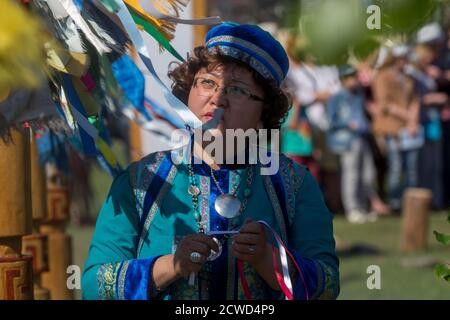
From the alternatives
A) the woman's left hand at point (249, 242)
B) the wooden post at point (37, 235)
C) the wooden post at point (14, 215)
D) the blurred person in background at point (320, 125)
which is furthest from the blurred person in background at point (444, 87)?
the woman's left hand at point (249, 242)

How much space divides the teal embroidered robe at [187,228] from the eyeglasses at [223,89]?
0.21 metres

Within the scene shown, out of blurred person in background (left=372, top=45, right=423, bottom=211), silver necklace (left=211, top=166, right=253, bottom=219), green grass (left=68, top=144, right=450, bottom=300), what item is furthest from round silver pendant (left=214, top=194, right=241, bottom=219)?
blurred person in background (left=372, top=45, right=423, bottom=211)

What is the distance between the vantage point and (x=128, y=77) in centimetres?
343

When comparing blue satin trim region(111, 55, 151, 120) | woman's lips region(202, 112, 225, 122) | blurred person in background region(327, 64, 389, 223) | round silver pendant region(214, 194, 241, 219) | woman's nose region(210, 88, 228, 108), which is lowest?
round silver pendant region(214, 194, 241, 219)

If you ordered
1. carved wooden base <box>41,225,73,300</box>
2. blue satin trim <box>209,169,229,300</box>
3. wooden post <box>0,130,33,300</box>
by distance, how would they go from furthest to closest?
carved wooden base <box>41,225,73,300</box> < wooden post <box>0,130,33,300</box> < blue satin trim <box>209,169,229,300</box>

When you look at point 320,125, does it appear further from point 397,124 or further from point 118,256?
point 118,256

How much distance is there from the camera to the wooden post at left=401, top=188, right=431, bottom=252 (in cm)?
891

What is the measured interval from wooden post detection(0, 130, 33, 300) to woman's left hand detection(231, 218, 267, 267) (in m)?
0.85

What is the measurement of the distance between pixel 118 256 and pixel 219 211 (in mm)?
297

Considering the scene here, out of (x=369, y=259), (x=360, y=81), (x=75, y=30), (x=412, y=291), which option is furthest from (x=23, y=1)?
(x=360, y=81)

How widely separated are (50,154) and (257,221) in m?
1.89

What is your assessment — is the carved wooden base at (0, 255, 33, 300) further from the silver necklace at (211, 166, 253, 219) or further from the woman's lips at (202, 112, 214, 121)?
the woman's lips at (202, 112, 214, 121)

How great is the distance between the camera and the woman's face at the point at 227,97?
3082 millimetres

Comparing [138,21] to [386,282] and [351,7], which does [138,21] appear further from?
[386,282]
